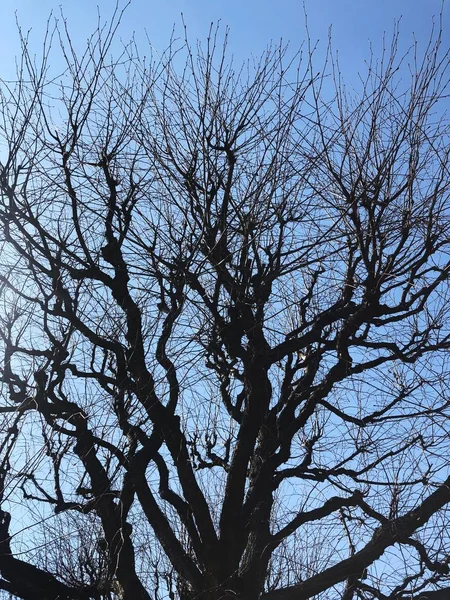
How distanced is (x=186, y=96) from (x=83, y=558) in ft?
10.6

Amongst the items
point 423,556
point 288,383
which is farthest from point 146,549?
point 423,556

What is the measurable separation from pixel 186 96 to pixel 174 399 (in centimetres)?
209

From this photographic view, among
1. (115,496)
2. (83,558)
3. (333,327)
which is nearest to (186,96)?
(333,327)

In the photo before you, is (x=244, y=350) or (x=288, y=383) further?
(x=288, y=383)

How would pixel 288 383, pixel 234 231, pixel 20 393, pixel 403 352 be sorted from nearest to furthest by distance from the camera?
pixel 20 393 < pixel 234 231 < pixel 403 352 < pixel 288 383

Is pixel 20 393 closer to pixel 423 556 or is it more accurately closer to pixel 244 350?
pixel 244 350

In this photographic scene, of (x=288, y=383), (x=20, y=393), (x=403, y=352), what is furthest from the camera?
(x=288, y=383)

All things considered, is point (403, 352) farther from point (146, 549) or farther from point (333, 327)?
point (146, 549)

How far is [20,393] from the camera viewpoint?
4289mm

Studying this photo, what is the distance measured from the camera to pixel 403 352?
491cm

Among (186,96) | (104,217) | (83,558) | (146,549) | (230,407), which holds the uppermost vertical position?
(186,96)

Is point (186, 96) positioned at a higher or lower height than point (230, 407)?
higher

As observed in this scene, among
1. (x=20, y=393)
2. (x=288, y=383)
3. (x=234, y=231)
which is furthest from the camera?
(x=288, y=383)

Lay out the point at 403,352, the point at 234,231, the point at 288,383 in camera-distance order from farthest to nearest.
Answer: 1. the point at 288,383
2. the point at 403,352
3. the point at 234,231
